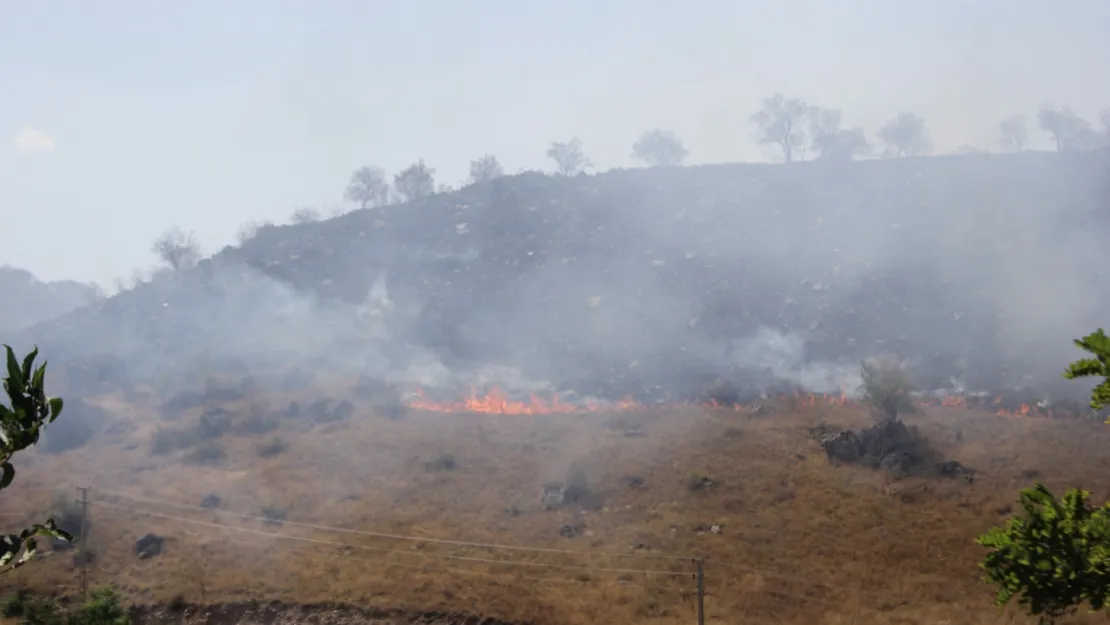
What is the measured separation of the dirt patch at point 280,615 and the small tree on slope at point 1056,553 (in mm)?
18201

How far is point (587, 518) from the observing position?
2962 centimetres

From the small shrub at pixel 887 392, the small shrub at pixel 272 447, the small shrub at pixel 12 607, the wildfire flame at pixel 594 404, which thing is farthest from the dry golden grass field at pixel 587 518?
the wildfire flame at pixel 594 404

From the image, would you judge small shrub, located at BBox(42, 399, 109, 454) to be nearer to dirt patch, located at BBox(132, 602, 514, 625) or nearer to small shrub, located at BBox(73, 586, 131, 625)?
dirt patch, located at BBox(132, 602, 514, 625)

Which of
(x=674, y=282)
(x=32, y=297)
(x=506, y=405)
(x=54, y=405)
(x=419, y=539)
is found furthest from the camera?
(x=32, y=297)

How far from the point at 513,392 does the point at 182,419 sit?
2255 centimetres

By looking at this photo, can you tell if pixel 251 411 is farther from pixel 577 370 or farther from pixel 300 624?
pixel 300 624

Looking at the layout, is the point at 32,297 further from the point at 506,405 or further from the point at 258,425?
the point at 506,405

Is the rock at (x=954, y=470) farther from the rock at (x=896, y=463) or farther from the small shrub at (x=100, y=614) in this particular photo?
the small shrub at (x=100, y=614)

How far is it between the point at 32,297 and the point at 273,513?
115471 millimetres

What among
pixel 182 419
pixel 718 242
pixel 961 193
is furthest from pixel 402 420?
pixel 961 193

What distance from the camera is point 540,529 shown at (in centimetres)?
2877

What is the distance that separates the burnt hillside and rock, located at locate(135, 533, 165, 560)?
97.6 ft

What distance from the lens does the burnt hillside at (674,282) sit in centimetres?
5631

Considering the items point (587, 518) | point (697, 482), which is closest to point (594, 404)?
point (697, 482)
